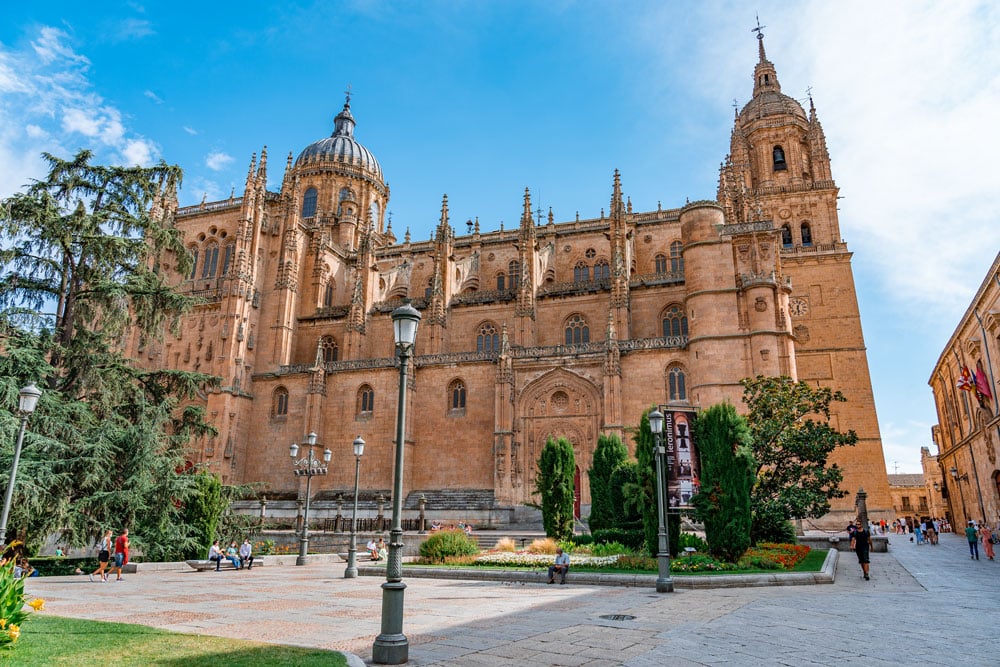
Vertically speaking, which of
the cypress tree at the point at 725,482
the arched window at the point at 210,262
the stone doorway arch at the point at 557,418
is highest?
the arched window at the point at 210,262

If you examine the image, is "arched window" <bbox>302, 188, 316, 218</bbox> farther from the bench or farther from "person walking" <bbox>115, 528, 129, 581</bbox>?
"person walking" <bbox>115, 528, 129, 581</bbox>

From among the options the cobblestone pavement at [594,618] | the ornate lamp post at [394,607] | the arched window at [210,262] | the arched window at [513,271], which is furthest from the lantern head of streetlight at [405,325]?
the arched window at [210,262]

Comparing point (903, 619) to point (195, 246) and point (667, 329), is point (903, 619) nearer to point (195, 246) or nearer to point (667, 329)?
point (667, 329)

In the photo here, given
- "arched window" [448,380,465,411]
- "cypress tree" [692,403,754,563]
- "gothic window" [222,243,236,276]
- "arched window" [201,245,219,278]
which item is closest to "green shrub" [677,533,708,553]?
"cypress tree" [692,403,754,563]

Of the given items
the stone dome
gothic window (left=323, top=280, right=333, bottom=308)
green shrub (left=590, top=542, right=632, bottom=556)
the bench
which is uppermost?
the stone dome

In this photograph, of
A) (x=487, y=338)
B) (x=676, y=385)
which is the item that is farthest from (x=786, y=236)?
(x=487, y=338)

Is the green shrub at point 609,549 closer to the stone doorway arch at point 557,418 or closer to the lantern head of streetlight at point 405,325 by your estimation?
the stone doorway arch at point 557,418

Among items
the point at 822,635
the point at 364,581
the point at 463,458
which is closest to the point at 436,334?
the point at 463,458

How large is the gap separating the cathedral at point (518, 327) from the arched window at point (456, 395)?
0.11 metres

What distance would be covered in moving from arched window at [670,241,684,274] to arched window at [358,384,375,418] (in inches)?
799

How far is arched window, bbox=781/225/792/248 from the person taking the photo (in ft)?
143

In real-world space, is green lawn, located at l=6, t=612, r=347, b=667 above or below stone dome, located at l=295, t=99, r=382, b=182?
below

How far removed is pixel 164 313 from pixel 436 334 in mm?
18211

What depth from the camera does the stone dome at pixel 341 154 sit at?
5519 cm
